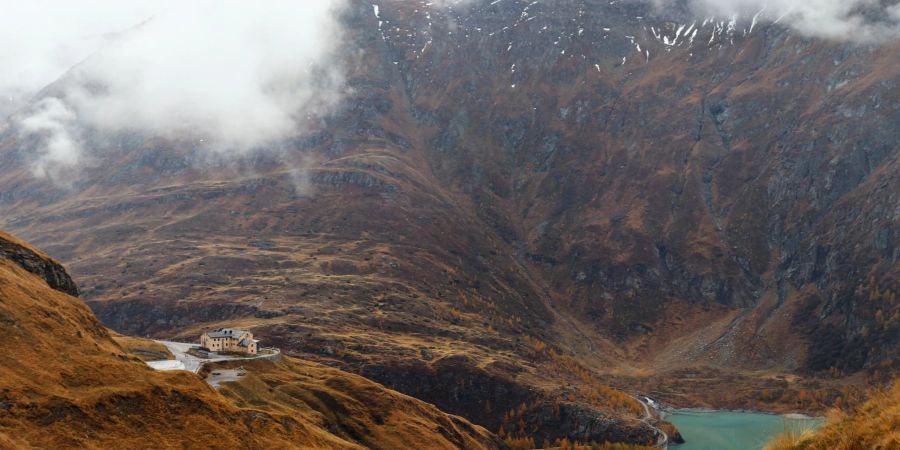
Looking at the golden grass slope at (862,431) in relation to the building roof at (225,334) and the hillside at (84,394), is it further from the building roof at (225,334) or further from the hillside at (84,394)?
the building roof at (225,334)

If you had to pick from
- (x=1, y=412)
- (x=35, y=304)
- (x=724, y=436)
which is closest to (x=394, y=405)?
(x=35, y=304)

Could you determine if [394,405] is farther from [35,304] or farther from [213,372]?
[35,304]

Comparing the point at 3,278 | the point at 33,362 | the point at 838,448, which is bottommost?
the point at 838,448

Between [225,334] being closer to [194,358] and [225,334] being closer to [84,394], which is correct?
[194,358]

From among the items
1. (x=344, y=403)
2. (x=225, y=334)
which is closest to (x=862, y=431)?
(x=344, y=403)

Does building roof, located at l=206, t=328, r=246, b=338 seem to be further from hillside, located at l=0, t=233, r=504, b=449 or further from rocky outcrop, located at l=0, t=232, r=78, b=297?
rocky outcrop, located at l=0, t=232, r=78, b=297

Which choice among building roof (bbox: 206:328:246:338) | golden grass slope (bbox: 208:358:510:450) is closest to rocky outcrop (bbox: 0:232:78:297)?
golden grass slope (bbox: 208:358:510:450)

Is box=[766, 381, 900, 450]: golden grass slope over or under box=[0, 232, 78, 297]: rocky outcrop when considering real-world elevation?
under
